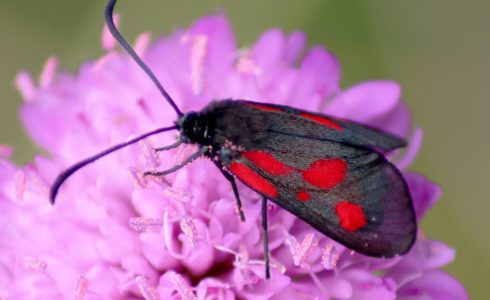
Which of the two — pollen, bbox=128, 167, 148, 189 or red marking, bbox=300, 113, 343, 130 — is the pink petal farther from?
pollen, bbox=128, 167, 148, 189

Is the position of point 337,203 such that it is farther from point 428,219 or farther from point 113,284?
point 428,219

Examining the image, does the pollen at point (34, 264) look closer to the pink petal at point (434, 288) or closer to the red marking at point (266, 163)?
the red marking at point (266, 163)

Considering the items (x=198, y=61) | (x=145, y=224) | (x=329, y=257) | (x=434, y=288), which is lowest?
(x=434, y=288)

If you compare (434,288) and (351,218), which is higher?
(351,218)

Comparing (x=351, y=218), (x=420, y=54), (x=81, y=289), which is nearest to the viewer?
(x=351, y=218)

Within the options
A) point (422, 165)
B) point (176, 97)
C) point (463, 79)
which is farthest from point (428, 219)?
point (176, 97)

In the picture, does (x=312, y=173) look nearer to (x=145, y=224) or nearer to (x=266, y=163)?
(x=266, y=163)

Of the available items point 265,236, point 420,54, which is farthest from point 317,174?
point 420,54

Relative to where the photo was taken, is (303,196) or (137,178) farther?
(137,178)

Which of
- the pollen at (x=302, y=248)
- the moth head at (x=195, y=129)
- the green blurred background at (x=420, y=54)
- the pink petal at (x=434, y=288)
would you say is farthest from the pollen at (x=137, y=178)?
the green blurred background at (x=420, y=54)
